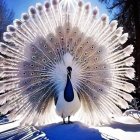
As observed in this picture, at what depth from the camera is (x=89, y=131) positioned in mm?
8000

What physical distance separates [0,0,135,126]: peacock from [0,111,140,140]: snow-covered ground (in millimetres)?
365

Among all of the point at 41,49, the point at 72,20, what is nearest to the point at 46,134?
the point at 41,49

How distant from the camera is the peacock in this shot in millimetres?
8531

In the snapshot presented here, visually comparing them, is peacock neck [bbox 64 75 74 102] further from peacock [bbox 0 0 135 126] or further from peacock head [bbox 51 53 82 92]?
peacock head [bbox 51 53 82 92]

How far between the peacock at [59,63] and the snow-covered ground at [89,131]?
36cm

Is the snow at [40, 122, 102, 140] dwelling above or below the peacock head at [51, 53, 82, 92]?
below

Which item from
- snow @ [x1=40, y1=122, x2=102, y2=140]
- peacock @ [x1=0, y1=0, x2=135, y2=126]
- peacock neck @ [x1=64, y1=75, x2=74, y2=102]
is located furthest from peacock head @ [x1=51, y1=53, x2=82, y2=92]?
snow @ [x1=40, y1=122, x2=102, y2=140]

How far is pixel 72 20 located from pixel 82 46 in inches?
25.8

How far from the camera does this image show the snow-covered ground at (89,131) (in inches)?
291

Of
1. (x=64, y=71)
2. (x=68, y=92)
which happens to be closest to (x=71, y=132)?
(x=68, y=92)

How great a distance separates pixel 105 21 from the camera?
8.84 meters

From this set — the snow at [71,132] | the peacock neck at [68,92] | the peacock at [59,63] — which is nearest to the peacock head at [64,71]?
the peacock at [59,63]

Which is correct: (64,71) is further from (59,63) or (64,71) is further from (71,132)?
(71,132)

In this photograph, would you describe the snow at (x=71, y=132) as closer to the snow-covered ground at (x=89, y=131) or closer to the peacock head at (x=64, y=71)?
the snow-covered ground at (x=89, y=131)
